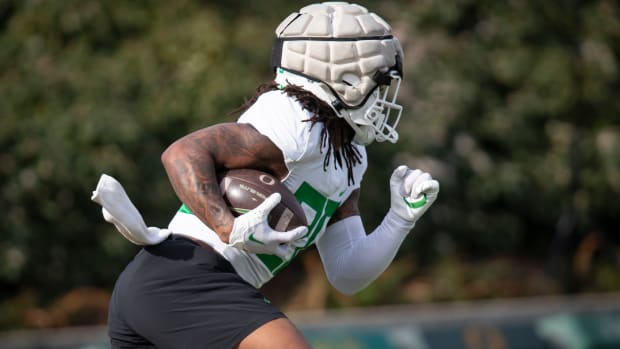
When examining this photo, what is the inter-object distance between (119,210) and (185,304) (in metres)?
0.36

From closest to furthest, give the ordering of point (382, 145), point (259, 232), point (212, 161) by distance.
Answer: point (259, 232)
point (212, 161)
point (382, 145)

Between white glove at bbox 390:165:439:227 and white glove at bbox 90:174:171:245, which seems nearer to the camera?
white glove at bbox 90:174:171:245

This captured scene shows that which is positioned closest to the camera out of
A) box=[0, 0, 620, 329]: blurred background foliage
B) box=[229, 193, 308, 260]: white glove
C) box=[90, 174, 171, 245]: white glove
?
box=[229, 193, 308, 260]: white glove

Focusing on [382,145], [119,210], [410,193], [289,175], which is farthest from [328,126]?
[382,145]

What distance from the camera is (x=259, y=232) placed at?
286 centimetres

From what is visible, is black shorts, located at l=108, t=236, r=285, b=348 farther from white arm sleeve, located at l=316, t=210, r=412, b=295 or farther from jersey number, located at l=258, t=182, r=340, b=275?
white arm sleeve, located at l=316, t=210, r=412, b=295

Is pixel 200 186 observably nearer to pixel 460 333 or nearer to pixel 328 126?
pixel 328 126

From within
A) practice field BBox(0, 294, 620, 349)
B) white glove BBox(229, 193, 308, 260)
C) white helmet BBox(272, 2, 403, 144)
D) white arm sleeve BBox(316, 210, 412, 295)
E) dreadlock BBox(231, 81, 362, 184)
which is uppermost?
white helmet BBox(272, 2, 403, 144)

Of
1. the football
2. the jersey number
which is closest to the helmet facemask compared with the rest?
the jersey number

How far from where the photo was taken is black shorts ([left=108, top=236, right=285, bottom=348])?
2996 millimetres

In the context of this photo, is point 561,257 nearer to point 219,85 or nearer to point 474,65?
point 474,65

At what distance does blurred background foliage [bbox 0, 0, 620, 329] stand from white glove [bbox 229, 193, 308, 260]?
6.71 meters

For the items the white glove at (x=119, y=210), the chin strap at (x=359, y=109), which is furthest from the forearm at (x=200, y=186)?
the chin strap at (x=359, y=109)

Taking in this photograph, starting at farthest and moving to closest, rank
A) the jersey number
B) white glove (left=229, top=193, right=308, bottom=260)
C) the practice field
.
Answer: the practice field, the jersey number, white glove (left=229, top=193, right=308, bottom=260)
